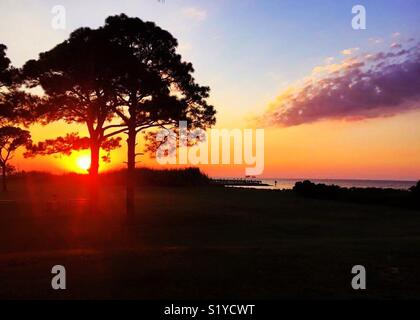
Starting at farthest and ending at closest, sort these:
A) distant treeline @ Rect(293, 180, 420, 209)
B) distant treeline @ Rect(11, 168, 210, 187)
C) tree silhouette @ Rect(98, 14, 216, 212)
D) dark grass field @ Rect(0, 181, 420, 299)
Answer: distant treeline @ Rect(11, 168, 210, 187), distant treeline @ Rect(293, 180, 420, 209), tree silhouette @ Rect(98, 14, 216, 212), dark grass field @ Rect(0, 181, 420, 299)

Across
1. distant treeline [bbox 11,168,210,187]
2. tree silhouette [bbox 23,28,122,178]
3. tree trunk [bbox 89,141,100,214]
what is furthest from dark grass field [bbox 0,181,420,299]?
distant treeline [bbox 11,168,210,187]

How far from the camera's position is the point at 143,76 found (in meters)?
22.7

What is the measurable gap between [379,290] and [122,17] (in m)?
19.4

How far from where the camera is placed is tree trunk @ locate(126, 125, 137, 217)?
23.0 meters

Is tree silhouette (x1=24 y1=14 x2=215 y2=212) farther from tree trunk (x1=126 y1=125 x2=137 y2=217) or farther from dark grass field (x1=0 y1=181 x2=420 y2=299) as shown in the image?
dark grass field (x1=0 y1=181 x2=420 y2=299)

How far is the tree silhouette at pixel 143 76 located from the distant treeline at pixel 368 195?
1776 cm

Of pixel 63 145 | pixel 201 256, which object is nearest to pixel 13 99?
pixel 63 145

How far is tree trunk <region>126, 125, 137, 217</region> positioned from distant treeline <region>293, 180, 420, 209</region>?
19.5m

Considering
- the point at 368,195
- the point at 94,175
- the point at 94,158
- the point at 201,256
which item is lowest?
the point at 201,256

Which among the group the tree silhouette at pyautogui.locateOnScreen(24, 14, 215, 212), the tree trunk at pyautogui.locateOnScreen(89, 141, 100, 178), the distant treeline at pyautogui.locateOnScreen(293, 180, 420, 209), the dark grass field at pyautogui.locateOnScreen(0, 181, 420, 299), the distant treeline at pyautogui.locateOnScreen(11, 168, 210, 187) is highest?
the tree silhouette at pyautogui.locateOnScreen(24, 14, 215, 212)

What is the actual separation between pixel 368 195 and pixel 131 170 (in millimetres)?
22132

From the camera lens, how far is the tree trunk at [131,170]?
23016mm

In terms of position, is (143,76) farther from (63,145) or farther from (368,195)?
(368,195)

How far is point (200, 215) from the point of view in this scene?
2544cm
